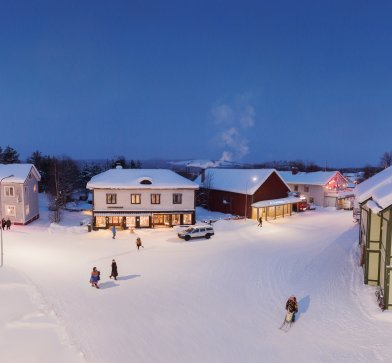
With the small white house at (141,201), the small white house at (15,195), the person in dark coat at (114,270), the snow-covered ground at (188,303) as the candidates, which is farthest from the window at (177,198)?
the person in dark coat at (114,270)

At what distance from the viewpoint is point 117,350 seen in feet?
45.4

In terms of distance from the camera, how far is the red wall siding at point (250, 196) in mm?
46219

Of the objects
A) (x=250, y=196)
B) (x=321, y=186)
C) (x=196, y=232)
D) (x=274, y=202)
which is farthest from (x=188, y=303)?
(x=321, y=186)

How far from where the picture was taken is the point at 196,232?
34219 millimetres

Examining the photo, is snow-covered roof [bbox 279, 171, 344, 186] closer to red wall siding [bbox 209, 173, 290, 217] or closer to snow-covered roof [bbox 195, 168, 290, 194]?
red wall siding [bbox 209, 173, 290, 217]

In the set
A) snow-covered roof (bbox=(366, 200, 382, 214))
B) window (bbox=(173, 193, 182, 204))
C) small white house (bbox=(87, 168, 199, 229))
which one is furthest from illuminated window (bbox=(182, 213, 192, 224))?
snow-covered roof (bbox=(366, 200, 382, 214))

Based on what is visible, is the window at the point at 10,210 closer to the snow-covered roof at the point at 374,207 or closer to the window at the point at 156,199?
the window at the point at 156,199

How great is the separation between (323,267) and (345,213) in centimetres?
3012

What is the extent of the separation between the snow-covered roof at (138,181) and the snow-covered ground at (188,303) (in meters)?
9.13

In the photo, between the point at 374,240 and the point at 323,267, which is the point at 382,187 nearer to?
the point at 374,240

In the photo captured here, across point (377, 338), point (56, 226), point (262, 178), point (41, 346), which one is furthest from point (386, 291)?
point (56, 226)

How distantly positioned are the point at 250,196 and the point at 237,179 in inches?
191

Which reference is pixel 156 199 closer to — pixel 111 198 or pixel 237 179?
pixel 111 198

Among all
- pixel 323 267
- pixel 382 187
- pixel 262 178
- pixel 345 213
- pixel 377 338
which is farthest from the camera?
pixel 345 213
